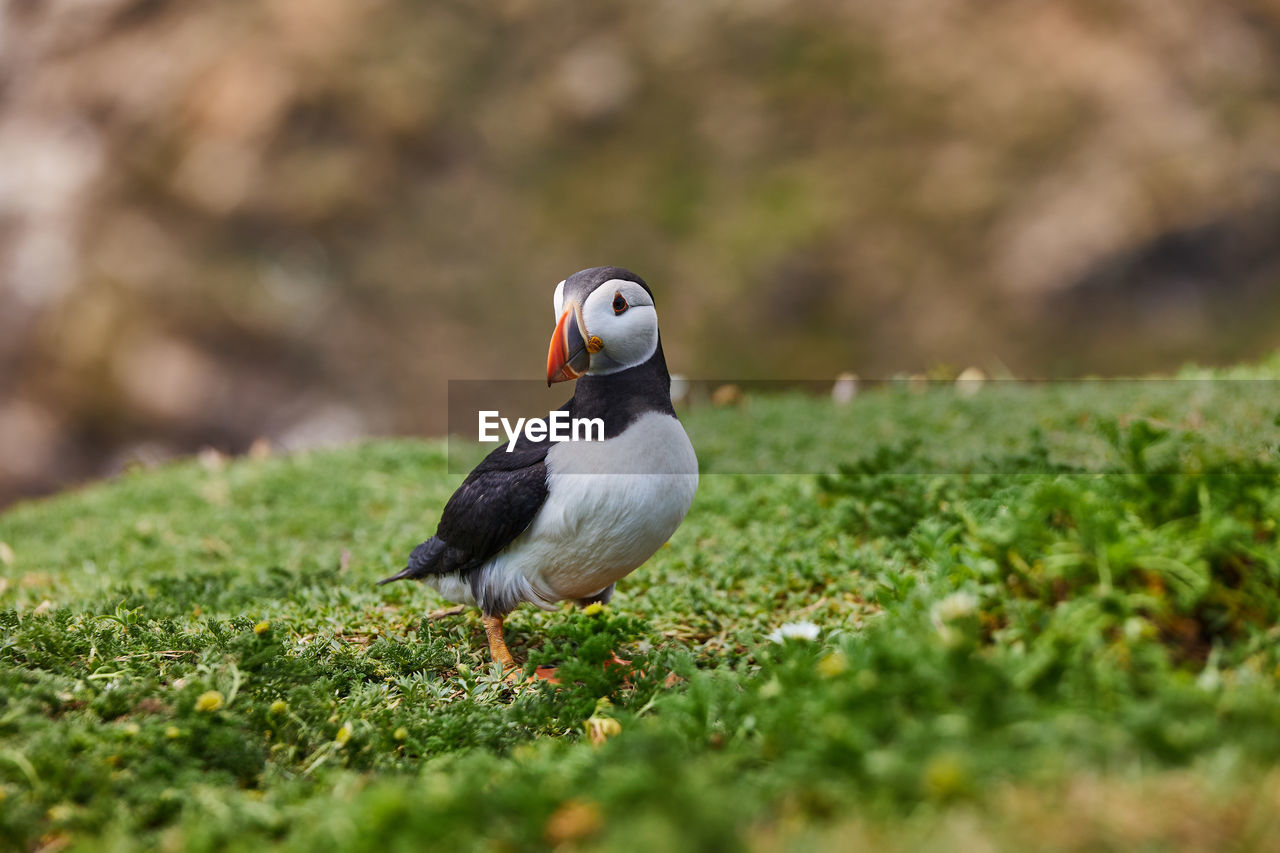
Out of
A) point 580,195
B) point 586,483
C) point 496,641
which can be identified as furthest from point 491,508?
point 580,195

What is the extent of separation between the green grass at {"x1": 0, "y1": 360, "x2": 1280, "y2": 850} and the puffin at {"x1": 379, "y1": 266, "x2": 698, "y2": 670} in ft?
1.01

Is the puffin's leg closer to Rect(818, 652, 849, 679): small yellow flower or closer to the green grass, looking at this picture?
the green grass

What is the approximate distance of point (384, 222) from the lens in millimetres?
17406

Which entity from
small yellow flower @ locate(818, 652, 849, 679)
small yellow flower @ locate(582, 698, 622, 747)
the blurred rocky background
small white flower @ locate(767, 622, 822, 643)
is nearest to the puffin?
small white flower @ locate(767, 622, 822, 643)

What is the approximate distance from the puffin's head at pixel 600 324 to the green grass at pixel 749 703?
2.86 feet

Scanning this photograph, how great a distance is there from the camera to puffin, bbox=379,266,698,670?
3.21 metres

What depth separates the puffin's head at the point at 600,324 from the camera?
3170mm

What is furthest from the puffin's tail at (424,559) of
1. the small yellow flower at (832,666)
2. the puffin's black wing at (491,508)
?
the small yellow flower at (832,666)

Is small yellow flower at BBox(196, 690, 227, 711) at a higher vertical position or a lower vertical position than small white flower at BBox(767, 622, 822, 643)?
lower

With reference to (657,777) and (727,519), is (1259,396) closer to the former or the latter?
(727,519)

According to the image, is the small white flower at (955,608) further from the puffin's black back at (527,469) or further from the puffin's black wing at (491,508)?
the puffin's black wing at (491,508)

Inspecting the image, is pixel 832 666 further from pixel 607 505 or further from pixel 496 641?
pixel 496 641

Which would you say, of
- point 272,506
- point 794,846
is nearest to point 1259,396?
point 794,846

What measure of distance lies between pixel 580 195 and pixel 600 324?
14352 millimetres
